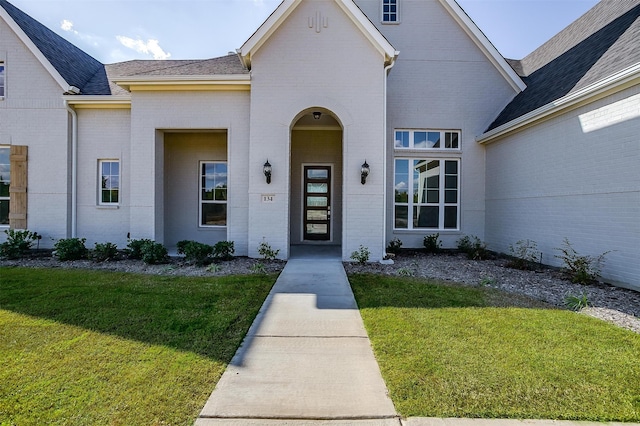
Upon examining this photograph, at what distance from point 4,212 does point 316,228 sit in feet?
29.8

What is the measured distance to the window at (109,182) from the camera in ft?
31.8

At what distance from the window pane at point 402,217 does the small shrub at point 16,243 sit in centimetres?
1053

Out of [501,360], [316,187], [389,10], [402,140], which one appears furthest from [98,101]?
[501,360]

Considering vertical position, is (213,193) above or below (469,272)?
above

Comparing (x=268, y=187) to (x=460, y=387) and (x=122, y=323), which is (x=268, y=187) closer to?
(x=122, y=323)

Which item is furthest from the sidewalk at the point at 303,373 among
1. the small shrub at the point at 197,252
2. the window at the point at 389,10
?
the window at the point at 389,10

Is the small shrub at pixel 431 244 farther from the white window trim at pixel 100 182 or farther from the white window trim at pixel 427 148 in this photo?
the white window trim at pixel 100 182

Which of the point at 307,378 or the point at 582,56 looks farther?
the point at 582,56

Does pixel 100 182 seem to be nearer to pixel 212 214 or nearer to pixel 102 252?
pixel 102 252

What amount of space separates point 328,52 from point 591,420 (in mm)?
8287

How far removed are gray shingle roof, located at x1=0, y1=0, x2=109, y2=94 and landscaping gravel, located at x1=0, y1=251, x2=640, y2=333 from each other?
5088 millimetres

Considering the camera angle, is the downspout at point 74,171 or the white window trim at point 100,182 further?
the white window trim at point 100,182

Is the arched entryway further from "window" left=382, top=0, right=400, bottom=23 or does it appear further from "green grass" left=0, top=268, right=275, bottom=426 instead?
"green grass" left=0, top=268, right=275, bottom=426

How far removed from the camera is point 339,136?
11102 millimetres
